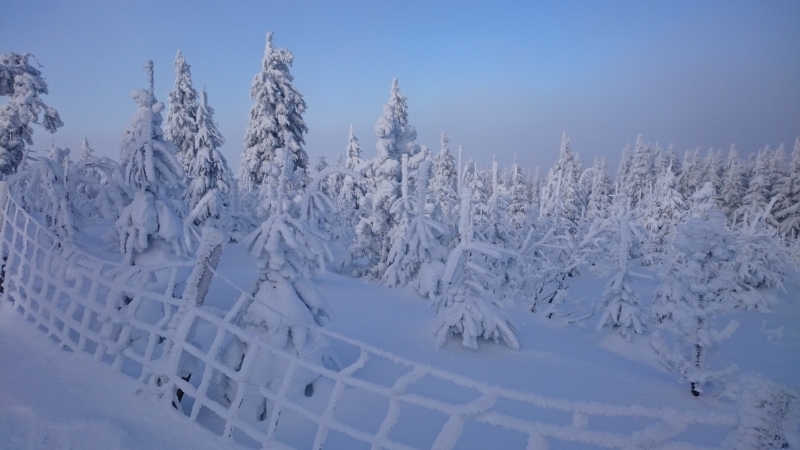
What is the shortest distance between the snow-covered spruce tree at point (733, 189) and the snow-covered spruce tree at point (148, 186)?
2606 inches

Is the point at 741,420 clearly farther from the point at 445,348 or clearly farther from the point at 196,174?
the point at 196,174

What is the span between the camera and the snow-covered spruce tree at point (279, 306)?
6387 mm

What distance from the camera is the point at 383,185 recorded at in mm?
21484

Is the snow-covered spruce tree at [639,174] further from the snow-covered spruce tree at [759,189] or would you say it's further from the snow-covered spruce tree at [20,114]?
the snow-covered spruce tree at [20,114]

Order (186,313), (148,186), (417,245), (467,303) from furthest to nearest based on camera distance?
(417,245)
(467,303)
(148,186)
(186,313)

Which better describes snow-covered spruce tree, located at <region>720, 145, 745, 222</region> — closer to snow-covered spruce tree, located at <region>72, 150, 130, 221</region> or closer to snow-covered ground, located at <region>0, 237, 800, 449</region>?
snow-covered ground, located at <region>0, 237, 800, 449</region>

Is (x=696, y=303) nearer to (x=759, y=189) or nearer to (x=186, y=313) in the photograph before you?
(x=186, y=313)

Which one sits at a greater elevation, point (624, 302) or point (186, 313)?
point (624, 302)

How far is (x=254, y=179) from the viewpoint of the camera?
28.2 metres

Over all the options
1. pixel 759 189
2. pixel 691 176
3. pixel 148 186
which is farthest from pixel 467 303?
pixel 691 176

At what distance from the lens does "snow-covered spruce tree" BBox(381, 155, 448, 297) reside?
16547 mm

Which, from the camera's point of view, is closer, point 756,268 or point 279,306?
point 279,306

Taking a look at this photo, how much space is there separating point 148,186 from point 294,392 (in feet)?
19.2

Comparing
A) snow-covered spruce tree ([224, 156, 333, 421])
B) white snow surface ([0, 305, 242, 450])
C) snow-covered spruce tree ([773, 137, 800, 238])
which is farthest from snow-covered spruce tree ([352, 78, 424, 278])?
snow-covered spruce tree ([773, 137, 800, 238])
